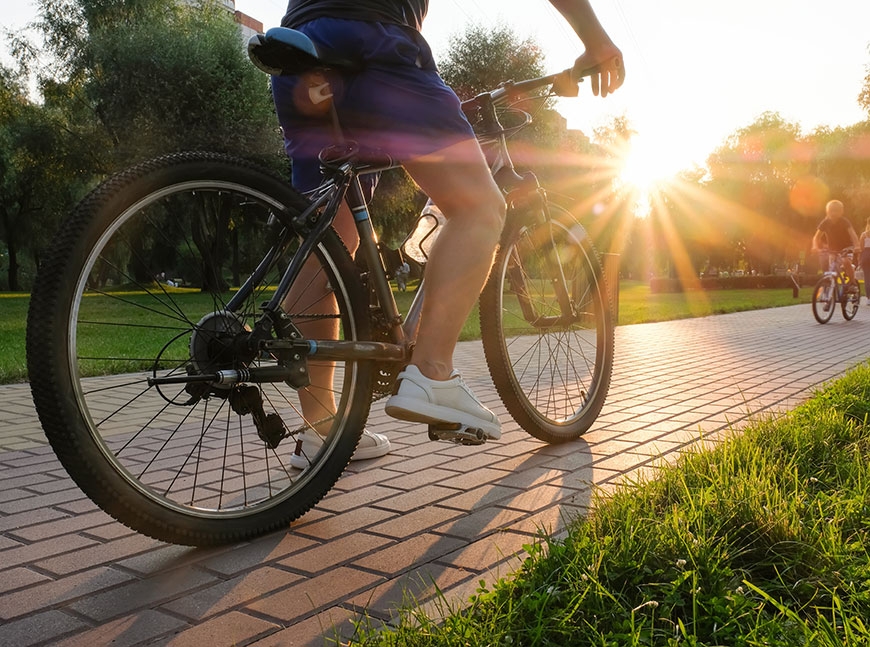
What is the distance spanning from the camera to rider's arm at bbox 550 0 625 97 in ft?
10.3

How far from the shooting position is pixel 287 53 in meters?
2.51

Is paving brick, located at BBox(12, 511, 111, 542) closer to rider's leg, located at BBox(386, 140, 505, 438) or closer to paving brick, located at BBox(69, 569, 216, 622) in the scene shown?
paving brick, located at BBox(69, 569, 216, 622)

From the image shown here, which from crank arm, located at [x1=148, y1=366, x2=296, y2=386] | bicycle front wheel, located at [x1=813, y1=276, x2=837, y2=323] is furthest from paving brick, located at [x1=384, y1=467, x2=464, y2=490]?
bicycle front wheel, located at [x1=813, y1=276, x2=837, y2=323]

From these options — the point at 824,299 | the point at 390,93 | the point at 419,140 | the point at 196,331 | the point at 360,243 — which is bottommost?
the point at 824,299

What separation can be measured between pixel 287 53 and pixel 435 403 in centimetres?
116

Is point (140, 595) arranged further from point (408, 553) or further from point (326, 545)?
point (408, 553)

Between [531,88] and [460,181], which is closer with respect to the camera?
[460,181]

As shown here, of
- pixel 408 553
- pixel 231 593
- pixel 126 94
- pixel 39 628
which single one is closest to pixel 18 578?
pixel 39 628

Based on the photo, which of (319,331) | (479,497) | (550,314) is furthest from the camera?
(550,314)

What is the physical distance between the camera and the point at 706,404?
4902 millimetres

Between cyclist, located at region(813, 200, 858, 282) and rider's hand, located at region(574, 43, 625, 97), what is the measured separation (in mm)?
11888

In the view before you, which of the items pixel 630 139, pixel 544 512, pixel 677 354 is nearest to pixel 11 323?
pixel 677 354

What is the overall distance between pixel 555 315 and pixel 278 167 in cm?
2447

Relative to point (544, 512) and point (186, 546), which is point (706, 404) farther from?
point (186, 546)
